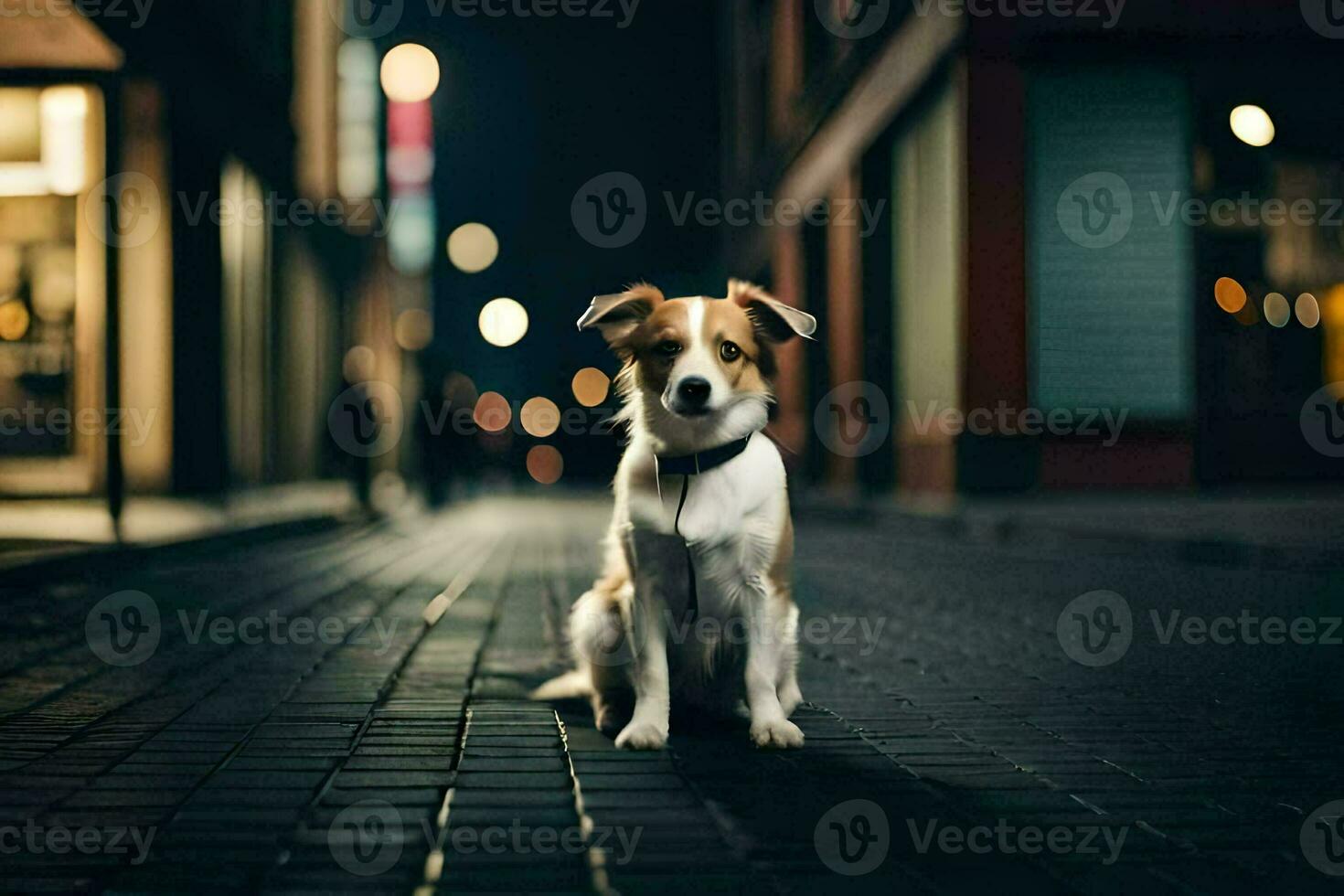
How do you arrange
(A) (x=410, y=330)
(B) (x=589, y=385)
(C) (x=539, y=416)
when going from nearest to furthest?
(A) (x=410, y=330) → (C) (x=539, y=416) → (B) (x=589, y=385)

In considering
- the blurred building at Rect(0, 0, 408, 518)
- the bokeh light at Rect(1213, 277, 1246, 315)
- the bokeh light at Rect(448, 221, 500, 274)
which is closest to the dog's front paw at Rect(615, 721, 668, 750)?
the blurred building at Rect(0, 0, 408, 518)

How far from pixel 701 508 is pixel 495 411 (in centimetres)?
7560

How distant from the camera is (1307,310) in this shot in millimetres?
16844

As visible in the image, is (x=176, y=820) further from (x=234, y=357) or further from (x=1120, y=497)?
(x=234, y=357)

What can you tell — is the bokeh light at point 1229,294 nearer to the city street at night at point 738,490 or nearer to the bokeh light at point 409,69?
the city street at night at point 738,490

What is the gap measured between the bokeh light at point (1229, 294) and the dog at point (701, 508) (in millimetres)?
13322

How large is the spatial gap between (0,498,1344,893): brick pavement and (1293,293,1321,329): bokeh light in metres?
9.92

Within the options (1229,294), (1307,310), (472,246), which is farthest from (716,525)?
(472,246)

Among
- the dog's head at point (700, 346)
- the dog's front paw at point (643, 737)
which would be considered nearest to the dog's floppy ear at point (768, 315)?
the dog's head at point (700, 346)

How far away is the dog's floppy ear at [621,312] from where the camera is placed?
426 centimetres

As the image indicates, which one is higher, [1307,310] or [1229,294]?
[1229,294]

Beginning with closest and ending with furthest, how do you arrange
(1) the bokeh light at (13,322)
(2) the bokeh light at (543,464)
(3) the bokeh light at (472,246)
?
(1) the bokeh light at (13,322)
(3) the bokeh light at (472,246)
(2) the bokeh light at (543,464)

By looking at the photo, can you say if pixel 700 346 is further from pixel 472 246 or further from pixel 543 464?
pixel 543 464

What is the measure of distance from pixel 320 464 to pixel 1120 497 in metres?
16.8
